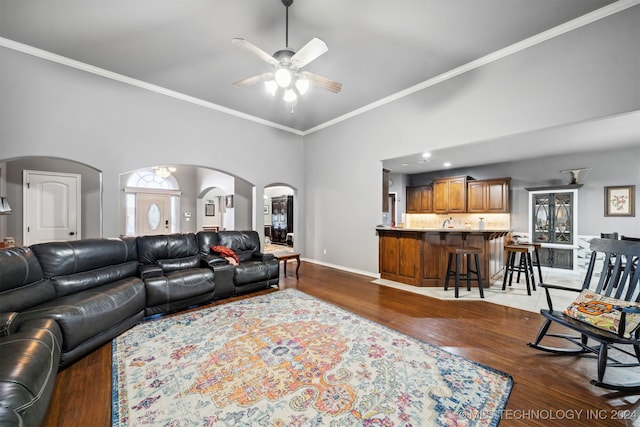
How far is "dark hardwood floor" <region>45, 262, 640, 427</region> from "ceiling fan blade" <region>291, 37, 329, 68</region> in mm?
3144

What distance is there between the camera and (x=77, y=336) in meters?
2.12

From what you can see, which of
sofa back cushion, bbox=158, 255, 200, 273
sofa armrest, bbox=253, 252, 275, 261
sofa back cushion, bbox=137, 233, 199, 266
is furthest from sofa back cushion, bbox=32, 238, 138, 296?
sofa armrest, bbox=253, 252, 275, 261

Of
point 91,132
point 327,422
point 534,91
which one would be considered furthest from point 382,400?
point 91,132

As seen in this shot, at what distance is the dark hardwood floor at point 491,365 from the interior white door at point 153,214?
7090mm

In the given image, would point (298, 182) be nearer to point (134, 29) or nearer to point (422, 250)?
point (422, 250)

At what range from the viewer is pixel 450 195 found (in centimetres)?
723

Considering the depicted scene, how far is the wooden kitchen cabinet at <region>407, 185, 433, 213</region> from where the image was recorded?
7.75 meters

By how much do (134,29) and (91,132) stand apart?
6.27 feet

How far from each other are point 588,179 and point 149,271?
876cm

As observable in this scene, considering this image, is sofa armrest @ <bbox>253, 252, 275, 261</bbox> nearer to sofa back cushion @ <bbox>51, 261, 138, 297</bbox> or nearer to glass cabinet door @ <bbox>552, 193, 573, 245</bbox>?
sofa back cushion @ <bbox>51, 261, 138, 297</bbox>

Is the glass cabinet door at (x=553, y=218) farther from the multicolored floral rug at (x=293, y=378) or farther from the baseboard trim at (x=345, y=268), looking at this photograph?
the multicolored floral rug at (x=293, y=378)

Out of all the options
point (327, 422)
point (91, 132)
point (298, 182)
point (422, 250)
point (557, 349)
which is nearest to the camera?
point (327, 422)

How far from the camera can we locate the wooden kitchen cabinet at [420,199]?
7.75m

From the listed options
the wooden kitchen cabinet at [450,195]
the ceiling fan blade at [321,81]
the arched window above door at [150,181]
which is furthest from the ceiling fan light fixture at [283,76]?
the arched window above door at [150,181]
